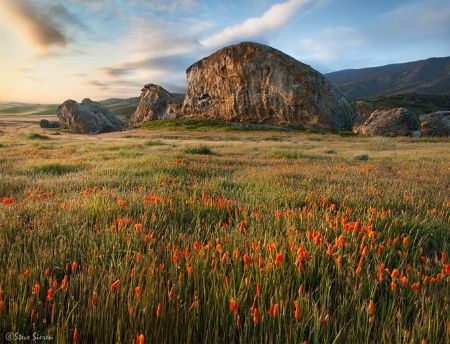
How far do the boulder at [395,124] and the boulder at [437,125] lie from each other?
161 cm

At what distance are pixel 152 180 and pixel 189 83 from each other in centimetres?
5565

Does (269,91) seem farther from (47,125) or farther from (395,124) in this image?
(47,125)

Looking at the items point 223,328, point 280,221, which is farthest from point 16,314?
point 280,221

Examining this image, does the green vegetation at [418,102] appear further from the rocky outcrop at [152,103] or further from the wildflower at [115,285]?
the wildflower at [115,285]

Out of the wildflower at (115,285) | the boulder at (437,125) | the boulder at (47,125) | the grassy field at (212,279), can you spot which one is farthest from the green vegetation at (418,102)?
the wildflower at (115,285)

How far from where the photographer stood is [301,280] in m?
2.13

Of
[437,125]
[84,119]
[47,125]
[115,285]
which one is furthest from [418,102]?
[115,285]

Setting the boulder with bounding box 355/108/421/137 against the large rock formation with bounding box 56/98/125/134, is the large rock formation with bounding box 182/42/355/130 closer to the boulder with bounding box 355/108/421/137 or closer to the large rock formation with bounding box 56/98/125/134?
the boulder with bounding box 355/108/421/137

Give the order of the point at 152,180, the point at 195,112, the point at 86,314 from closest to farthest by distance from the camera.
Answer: the point at 86,314 → the point at 152,180 → the point at 195,112

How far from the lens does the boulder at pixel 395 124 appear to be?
108 feet

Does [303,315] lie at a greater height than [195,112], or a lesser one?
lesser

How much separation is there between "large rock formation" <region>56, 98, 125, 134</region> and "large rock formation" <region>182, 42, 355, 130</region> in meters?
18.6

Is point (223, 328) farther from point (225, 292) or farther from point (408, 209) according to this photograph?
point (408, 209)

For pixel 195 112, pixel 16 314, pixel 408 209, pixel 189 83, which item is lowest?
pixel 408 209
